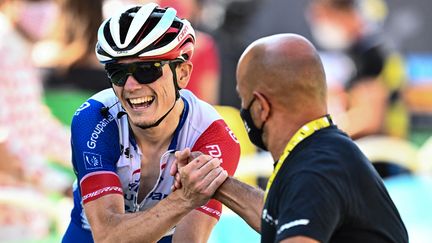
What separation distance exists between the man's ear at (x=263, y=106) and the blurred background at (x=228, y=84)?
4049 mm

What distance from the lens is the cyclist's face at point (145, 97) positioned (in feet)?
17.5

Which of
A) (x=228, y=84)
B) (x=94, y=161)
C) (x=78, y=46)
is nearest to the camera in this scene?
(x=94, y=161)

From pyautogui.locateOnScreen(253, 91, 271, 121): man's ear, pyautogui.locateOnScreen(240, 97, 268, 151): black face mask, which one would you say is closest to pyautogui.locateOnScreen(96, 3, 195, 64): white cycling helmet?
pyautogui.locateOnScreen(240, 97, 268, 151): black face mask

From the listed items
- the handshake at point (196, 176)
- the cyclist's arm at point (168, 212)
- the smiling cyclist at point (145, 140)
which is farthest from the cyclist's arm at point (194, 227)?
the handshake at point (196, 176)

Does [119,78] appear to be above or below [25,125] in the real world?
above

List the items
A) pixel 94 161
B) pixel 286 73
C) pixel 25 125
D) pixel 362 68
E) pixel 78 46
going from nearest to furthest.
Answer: pixel 286 73
pixel 94 161
pixel 25 125
pixel 78 46
pixel 362 68

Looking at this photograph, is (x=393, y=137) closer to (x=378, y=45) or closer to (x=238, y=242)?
(x=378, y=45)

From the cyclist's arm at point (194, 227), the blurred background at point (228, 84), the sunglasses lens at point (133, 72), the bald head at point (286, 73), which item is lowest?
the blurred background at point (228, 84)

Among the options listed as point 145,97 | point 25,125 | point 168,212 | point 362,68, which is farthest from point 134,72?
point 362,68

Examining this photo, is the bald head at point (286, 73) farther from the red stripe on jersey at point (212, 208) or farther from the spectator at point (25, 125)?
the spectator at point (25, 125)

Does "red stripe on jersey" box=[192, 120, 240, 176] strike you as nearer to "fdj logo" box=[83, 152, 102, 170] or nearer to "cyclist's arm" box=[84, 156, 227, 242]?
"cyclist's arm" box=[84, 156, 227, 242]

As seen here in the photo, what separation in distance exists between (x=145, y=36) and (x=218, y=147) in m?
0.70

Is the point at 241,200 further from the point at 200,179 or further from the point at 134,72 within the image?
the point at 134,72

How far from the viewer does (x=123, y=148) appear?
555cm
